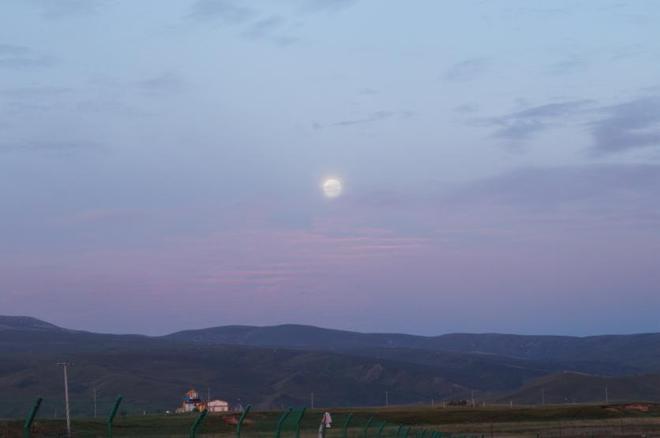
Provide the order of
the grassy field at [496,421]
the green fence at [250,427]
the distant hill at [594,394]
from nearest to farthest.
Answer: the green fence at [250,427] < the grassy field at [496,421] < the distant hill at [594,394]

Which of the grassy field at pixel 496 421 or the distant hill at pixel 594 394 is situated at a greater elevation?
the distant hill at pixel 594 394

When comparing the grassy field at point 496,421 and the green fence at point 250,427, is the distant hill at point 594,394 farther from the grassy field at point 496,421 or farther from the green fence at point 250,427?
the green fence at point 250,427

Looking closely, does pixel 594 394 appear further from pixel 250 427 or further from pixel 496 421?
pixel 250 427

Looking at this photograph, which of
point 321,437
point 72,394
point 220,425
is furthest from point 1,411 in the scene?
point 321,437

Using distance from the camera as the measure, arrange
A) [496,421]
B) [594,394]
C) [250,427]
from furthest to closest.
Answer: [594,394] → [496,421] → [250,427]

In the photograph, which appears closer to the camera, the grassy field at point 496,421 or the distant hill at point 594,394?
the grassy field at point 496,421

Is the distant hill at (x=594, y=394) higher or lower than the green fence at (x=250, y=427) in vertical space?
higher

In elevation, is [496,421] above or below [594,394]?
below

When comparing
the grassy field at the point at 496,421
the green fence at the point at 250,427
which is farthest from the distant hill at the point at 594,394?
the green fence at the point at 250,427

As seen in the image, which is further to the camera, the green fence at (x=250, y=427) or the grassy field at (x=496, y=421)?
the grassy field at (x=496, y=421)

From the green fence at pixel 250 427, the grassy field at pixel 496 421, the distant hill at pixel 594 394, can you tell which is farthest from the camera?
the distant hill at pixel 594 394

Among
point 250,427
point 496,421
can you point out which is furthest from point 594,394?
point 250,427

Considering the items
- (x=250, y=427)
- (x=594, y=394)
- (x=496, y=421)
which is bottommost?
(x=250, y=427)

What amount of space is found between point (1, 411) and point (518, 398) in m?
88.7
